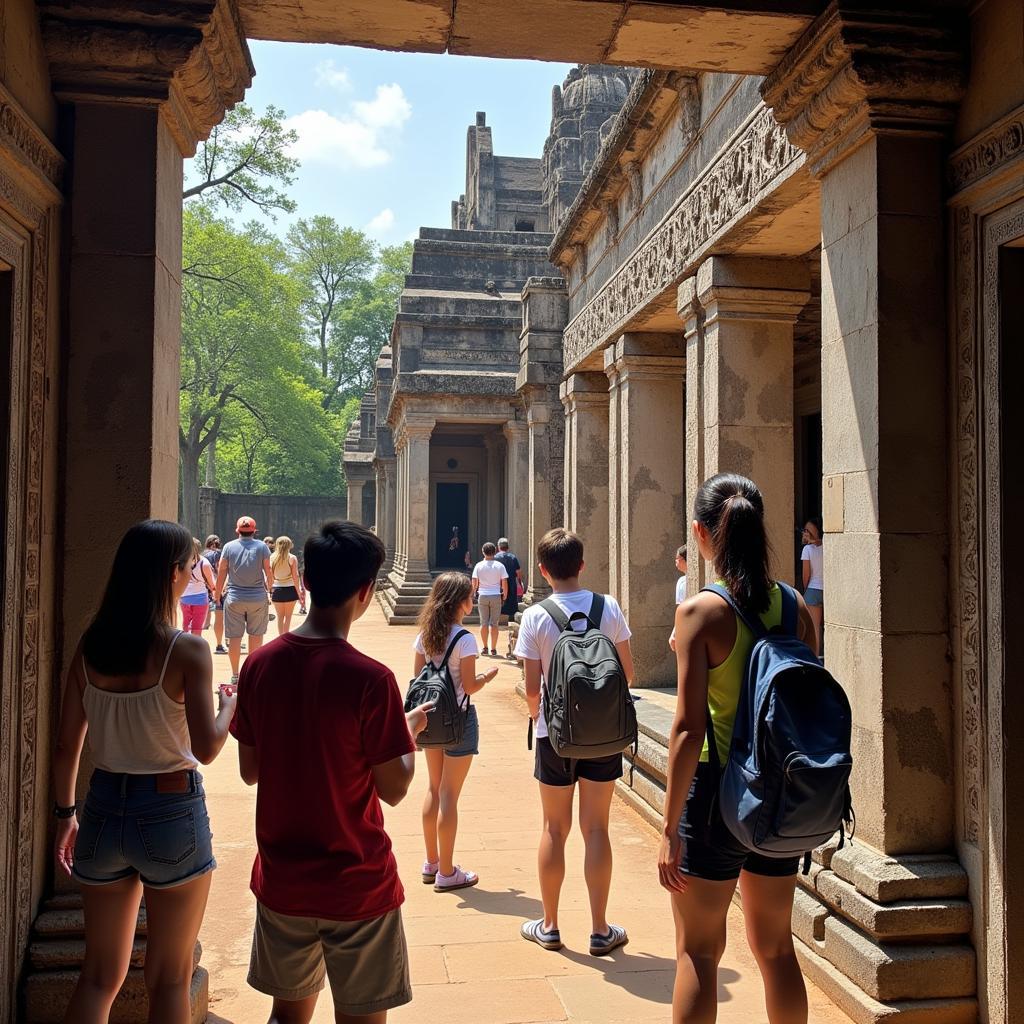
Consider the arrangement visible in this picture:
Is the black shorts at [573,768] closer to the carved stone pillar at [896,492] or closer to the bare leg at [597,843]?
the bare leg at [597,843]

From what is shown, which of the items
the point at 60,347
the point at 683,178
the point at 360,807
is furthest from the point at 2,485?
the point at 683,178

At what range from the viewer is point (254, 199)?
30.3m

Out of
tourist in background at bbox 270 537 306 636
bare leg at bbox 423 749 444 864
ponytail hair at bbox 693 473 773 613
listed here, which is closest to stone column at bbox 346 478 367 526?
tourist in background at bbox 270 537 306 636

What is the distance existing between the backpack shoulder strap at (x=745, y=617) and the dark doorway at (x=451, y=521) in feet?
78.0

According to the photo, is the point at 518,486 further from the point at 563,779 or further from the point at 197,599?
the point at 563,779

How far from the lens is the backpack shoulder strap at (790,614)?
2.79 m

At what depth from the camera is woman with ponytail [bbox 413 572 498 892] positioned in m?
4.61

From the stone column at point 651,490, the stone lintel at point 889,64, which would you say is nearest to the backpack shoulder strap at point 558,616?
the stone lintel at point 889,64

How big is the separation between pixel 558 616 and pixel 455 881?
176 cm

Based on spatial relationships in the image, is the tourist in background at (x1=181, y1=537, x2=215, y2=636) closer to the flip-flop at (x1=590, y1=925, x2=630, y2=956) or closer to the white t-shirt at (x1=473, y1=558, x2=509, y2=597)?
the white t-shirt at (x1=473, y1=558, x2=509, y2=597)

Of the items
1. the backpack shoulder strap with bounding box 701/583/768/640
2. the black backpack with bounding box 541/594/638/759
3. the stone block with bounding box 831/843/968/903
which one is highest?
the backpack shoulder strap with bounding box 701/583/768/640

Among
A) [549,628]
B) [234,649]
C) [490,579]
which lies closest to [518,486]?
[490,579]

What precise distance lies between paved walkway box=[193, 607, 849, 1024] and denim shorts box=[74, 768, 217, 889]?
4.13 feet

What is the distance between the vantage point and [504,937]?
4.18 metres
